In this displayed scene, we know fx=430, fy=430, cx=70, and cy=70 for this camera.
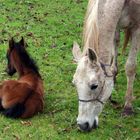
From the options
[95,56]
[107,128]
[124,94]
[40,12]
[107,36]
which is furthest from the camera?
[40,12]

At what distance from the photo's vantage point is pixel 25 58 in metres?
6.82

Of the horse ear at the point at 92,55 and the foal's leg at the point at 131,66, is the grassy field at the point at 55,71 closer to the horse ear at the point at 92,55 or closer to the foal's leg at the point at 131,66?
the foal's leg at the point at 131,66

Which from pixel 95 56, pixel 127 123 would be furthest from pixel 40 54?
pixel 95 56

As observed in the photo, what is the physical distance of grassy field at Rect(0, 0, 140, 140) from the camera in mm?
5979

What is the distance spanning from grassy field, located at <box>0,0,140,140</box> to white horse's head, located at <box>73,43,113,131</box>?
483 mm

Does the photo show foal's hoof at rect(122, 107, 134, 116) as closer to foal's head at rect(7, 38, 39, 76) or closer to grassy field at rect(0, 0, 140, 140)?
grassy field at rect(0, 0, 140, 140)

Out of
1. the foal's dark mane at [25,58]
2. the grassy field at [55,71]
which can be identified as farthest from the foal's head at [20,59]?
the grassy field at [55,71]

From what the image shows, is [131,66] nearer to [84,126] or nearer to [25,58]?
[84,126]

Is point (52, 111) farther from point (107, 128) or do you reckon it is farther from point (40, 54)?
point (40, 54)

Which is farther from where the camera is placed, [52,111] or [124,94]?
[124,94]

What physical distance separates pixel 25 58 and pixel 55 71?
57.2 inches

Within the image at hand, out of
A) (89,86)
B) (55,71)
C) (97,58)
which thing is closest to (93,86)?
(89,86)

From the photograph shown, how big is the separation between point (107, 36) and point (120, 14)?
18.1 inches

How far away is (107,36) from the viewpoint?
18.4 feet
